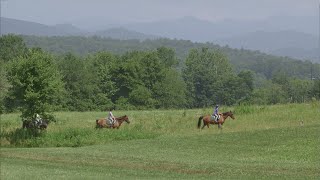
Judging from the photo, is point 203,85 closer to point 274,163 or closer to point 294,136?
point 294,136

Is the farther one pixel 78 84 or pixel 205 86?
pixel 205 86

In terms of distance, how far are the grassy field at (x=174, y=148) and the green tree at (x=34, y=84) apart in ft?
6.50

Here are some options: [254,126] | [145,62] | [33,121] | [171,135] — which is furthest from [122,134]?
[145,62]

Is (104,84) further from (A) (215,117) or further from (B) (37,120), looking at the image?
(A) (215,117)

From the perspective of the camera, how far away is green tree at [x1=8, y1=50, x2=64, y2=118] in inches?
1496

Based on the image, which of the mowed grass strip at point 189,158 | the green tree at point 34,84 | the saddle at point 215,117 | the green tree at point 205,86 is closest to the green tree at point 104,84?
the green tree at point 205,86

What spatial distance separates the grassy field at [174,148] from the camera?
72.4ft

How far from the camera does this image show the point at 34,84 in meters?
38.3

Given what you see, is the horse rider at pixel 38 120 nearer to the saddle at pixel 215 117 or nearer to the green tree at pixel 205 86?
the saddle at pixel 215 117

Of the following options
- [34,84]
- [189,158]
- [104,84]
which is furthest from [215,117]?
[104,84]

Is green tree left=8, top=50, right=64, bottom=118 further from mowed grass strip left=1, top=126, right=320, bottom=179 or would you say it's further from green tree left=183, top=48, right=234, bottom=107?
green tree left=183, top=48, right=234, bottom=107

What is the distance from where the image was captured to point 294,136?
1318 inches

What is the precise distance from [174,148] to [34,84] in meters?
12.9

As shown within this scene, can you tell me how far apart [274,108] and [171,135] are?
13.1 m
